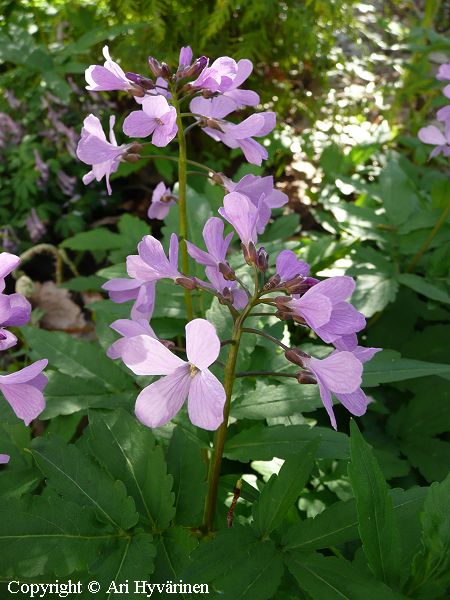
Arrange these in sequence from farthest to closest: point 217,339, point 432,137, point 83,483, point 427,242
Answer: point 427,242
point 432,137
point 83,483
point 217,339

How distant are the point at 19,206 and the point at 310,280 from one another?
109 inches

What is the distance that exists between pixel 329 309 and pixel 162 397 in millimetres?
336

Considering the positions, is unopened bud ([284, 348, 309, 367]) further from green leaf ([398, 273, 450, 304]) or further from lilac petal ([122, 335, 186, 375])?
green leaf ([398, 273, 450, 304])

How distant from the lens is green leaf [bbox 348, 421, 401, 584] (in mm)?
986

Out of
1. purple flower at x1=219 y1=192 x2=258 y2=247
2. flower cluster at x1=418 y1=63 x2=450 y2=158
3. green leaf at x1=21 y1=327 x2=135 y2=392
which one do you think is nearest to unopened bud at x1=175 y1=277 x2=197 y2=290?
purple flower at x1=219 y1=192 x2=258 y2=247

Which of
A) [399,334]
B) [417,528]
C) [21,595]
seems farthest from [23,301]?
[399,334]

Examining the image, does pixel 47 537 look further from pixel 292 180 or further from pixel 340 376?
pixel 292 180

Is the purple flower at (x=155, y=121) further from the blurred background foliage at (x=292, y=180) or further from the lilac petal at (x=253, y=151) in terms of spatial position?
the blurred background foliage at (x=292, y=180)

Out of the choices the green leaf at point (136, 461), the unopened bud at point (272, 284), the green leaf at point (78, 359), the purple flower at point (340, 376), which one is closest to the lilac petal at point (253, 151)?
the unopened bud at point (272, 284)

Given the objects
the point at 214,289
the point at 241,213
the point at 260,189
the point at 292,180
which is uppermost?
the point at 241,213

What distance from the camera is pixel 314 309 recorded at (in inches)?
36.9

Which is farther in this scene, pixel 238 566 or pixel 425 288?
pixel 425 288

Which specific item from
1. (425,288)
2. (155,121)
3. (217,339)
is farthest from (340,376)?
(425,288)

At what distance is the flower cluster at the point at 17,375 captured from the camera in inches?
40.2
